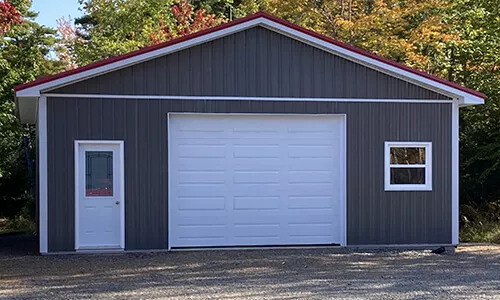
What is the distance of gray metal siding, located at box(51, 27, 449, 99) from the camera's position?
11703 mm

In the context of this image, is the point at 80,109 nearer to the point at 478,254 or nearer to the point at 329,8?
the point at 478,254

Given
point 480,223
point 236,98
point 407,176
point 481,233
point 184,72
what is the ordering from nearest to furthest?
point 184,72 < point 236,98 < point 407,176 < point 481,233 < point 480,223

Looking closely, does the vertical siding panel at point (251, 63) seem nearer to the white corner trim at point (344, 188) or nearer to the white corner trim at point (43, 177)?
the white corner trim at point (344, 188)

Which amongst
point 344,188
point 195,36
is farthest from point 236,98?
point 344,188

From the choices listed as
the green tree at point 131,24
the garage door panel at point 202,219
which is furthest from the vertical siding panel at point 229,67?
the green tree at point 131,24

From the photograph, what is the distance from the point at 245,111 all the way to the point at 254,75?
68 cm

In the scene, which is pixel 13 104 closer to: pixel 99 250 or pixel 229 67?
pixel 99 250

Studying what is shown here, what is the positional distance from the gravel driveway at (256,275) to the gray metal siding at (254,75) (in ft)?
9.60

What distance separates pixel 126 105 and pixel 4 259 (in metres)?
3.35

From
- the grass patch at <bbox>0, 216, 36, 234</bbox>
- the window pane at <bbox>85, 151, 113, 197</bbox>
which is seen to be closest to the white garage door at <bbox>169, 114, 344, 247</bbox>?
the window pane at <bbox>85, 151, 113, 197</bbox>

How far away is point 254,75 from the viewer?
12.0 metres

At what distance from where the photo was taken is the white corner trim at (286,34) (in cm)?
→ 1127

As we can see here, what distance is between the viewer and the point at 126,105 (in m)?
11.6

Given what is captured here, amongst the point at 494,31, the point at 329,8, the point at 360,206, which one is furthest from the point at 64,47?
the point at 360,206
